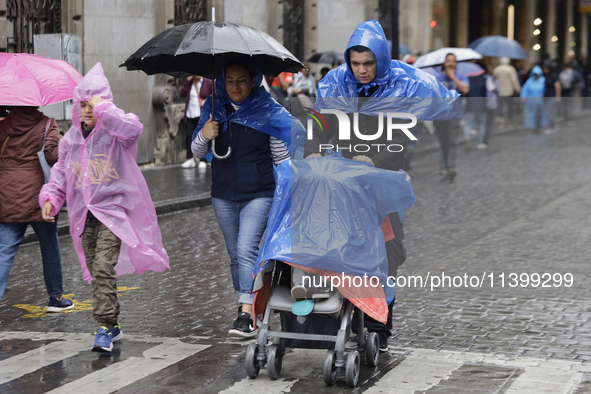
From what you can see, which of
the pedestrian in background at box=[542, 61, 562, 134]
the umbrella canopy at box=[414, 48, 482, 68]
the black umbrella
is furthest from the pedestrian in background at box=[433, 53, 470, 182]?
the pedestrian in background at box=[542, 61, 562, 134]

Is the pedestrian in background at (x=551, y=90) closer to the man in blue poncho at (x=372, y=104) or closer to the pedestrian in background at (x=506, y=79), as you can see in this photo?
the pedestrian in background at (x=506, y=79)

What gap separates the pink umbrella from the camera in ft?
20.2

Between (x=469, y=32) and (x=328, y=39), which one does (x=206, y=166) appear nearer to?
(x=328, y=39)

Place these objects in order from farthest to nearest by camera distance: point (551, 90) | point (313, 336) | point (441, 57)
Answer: point (551, 90) → point (441, 57) → point (313, 336)

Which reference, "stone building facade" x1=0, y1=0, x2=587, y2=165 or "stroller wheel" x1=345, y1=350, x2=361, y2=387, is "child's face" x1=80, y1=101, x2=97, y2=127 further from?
"stone building facade" x1=0, y1=0, x2=587, y2=165

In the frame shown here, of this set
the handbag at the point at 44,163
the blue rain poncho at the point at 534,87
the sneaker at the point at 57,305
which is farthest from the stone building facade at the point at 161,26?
the sneaker at the point at 57,305

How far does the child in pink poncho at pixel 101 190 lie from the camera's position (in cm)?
575

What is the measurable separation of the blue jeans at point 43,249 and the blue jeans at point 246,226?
4.91 feet

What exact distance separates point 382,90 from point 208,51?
1.03 m

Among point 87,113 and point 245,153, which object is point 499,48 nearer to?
point 245,153

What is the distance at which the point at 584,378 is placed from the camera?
5.04m

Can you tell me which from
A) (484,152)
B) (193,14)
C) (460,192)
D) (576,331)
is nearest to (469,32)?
(484,152)

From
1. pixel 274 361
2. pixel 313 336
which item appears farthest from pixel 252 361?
pixel 313 336

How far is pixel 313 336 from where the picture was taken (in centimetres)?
497
